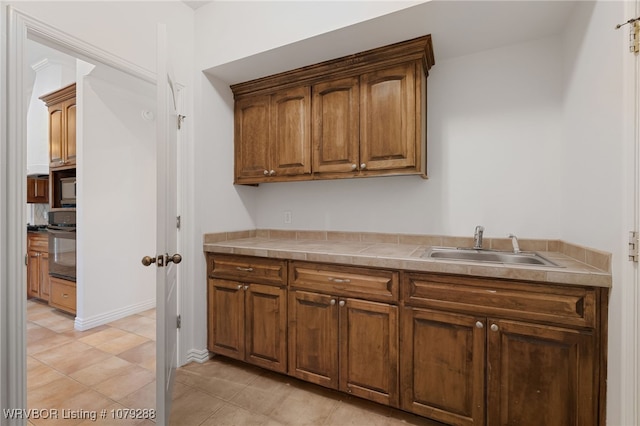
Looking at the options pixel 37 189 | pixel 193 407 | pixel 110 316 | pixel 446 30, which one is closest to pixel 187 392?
pixel 193 407

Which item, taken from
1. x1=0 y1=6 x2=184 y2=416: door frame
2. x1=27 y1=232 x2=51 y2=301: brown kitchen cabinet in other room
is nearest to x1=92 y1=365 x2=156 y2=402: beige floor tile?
x1=0 y1=6 x2=184 y2=416: door frame

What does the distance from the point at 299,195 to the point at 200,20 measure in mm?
1599

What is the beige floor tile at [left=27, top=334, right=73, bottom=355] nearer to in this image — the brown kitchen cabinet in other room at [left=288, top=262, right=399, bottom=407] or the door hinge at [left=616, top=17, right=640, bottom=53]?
the brown kitchen cabinet in other room at [left=288, top=262, right=399, bottom=407]

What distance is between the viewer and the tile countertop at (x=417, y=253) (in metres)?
1.29

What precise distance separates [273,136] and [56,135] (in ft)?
9.51

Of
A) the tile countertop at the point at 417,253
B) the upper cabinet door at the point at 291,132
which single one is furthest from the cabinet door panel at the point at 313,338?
the upper cabinet door at the point at 291,132

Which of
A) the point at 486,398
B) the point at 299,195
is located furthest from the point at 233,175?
the point at 486,398

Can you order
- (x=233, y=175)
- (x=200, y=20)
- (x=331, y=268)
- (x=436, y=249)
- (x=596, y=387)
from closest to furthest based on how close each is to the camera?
1. (x=596, y=387)
2. (x=331, y=268)
3. (x=436, y=249)
4. (x=200, y=20)
5. (x=233, y=175)

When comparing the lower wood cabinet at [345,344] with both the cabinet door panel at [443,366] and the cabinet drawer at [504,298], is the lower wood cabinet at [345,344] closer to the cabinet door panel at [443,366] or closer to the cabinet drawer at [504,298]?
the cabinet door panel at [443,366]

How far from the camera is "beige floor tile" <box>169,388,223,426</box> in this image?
165 centimetres

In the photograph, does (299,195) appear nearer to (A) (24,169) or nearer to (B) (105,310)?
(A) (24,169)

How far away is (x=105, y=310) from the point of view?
311 centimetres

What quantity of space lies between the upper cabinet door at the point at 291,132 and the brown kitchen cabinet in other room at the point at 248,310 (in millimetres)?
780

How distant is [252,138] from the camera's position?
8.13 feet
